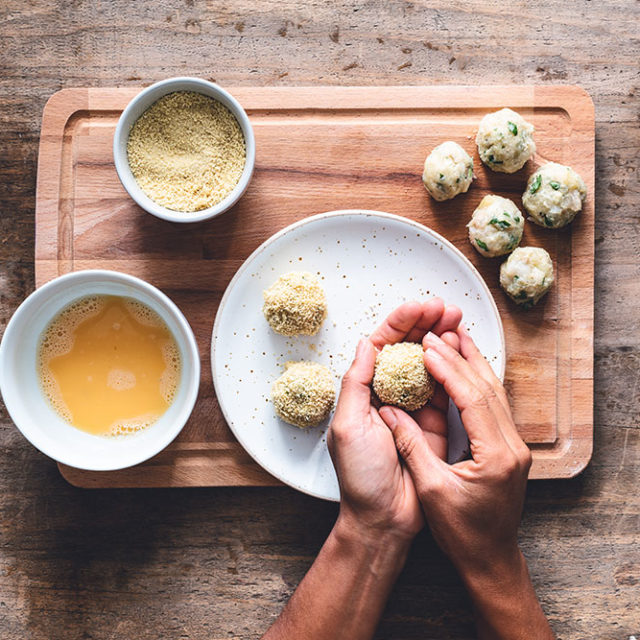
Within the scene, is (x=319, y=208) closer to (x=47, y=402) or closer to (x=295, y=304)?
(x=295, y=304)

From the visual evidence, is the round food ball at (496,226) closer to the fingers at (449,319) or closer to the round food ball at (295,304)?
the fingers at (449,319)

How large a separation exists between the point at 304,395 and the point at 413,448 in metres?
0.26

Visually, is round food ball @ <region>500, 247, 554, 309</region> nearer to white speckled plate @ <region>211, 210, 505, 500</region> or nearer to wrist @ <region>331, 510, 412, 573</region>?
white speckled plate @ <region>211, 210, 505, 500</region>

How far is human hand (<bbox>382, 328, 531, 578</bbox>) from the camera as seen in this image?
130cm

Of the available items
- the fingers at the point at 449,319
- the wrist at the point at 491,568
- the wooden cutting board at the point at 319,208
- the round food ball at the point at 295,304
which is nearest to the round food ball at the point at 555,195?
the wooden cutting board at the point at 319,208

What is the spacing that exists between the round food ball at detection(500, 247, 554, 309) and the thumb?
40 centimetres

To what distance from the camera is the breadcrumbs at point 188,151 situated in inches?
54.6

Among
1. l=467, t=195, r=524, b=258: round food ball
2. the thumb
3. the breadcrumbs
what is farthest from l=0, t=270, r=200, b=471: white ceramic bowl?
l=467, t=195, r=524, b=258: round food ball

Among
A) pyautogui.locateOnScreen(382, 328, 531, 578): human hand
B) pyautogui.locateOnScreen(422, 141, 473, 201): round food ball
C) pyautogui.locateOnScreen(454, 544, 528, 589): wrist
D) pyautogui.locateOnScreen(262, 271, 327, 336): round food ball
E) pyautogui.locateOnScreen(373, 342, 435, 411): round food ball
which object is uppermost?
pyautogui.locateOnScreen(422, 141, 473, 201): round food ball

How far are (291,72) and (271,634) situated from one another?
138 cm

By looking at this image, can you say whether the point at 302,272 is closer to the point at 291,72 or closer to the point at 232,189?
the point at 232,189

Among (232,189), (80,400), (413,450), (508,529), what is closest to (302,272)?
(232,189)

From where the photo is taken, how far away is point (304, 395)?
1.37 metres

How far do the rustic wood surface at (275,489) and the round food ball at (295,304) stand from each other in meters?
0.45
